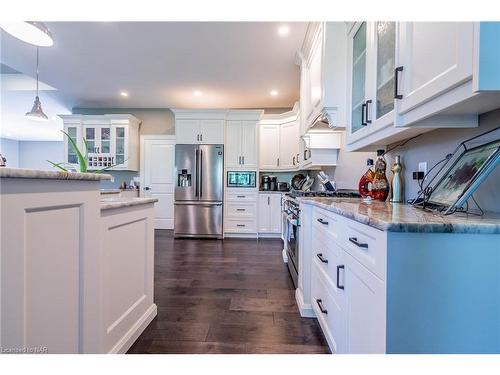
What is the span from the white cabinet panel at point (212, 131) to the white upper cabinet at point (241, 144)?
150 millimetres

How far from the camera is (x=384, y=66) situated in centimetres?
151

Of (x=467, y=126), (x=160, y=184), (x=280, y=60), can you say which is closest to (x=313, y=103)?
(x=280, y=60)

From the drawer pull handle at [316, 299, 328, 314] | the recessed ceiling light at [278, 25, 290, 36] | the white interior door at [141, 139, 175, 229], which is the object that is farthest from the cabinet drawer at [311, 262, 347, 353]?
the white interior door at [141, 139, 175, 229]

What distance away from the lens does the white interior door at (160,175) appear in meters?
5.81

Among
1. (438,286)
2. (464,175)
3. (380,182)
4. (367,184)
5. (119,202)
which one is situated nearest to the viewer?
(438,286)

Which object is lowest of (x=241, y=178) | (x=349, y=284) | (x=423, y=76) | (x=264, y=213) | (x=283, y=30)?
(x=264, y=213)

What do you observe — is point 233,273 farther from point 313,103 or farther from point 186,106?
point 186,106

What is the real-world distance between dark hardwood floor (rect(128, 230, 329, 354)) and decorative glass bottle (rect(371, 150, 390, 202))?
1049 mm

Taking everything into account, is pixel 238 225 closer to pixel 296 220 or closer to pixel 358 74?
pixel 296 220

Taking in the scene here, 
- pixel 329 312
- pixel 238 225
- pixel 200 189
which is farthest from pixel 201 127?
pixel 329 312

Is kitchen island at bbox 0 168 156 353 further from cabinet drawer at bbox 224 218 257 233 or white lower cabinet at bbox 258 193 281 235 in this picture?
white lower cabinet at bbox 258 193 281 235

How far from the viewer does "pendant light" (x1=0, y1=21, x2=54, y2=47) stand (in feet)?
5.72

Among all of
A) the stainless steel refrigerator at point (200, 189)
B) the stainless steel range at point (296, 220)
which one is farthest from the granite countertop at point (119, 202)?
the stainless steel refrigerator at point (200, 189)

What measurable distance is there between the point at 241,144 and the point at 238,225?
5.15 feet
